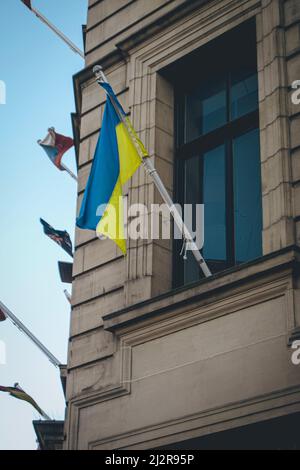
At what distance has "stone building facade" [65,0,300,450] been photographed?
1160 cm

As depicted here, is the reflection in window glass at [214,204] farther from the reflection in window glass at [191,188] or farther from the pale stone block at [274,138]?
the pale stone block at [274,138]

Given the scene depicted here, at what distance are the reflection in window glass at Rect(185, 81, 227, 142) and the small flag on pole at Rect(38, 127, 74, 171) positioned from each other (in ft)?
24.4

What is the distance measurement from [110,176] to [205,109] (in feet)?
7.47

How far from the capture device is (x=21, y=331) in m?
21.4

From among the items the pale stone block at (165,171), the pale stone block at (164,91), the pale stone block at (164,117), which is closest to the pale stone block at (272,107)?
the pale stone block at (165,171)

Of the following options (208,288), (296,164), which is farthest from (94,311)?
(296,164)

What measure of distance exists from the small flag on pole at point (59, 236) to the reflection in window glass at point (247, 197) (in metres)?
9.29

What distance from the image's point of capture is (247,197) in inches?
540

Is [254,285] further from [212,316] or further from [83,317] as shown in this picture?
[83,317]

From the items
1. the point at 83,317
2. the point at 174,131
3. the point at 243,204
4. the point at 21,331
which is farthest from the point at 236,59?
the point at 21,331

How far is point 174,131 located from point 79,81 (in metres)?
2.65

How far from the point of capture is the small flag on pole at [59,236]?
74.8 ft

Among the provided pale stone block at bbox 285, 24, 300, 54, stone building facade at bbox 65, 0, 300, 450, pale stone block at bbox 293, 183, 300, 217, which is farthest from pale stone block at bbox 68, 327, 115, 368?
pale stone block at bbox 285, 24, 300, 54

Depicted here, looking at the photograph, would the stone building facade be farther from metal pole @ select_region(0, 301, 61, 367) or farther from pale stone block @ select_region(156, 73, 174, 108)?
metal pole @ select_region(0, 301, 61, 367)
